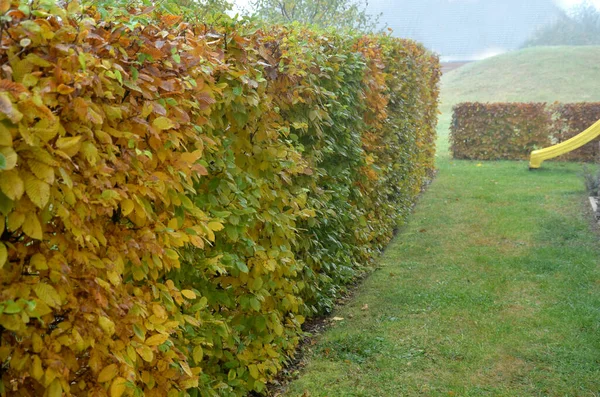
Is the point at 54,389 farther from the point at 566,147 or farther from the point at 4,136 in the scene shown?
the point at 566,147

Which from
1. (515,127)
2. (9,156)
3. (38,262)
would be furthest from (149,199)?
(515,127)

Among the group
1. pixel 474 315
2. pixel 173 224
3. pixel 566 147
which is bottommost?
pixel 474 315

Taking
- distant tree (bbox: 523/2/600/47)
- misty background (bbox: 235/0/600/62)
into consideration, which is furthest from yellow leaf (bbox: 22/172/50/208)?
distant tree (bbox: 523/2/600/47)

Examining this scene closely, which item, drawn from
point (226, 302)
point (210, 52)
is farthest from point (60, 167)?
point (226, 302)

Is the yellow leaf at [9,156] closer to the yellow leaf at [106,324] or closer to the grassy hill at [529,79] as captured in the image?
the yellow leaf at [106,324]

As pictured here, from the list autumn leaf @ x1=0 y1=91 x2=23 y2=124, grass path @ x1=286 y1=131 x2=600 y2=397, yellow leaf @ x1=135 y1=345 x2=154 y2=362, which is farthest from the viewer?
grass path @ x1=286 y1=131 x2=600 y2=397

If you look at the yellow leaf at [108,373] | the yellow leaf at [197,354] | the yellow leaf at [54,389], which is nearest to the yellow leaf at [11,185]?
the yellow leaf at [54,389]

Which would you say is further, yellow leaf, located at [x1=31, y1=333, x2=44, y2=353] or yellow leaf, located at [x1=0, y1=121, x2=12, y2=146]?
yellow leaf, located at [x1=31, y1=333, x2=44, y2=353]

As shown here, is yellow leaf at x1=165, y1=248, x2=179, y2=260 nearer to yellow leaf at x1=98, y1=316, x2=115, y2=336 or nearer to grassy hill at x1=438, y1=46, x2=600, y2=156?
yellow leaf at x1=98, y1=316, x2=115, y2=336

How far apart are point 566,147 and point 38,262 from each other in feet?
48.1

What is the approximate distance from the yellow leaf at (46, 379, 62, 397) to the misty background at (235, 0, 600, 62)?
64.2 meters

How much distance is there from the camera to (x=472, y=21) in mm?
73312

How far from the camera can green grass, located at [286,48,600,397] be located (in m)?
3.98

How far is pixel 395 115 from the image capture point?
8227 mm
